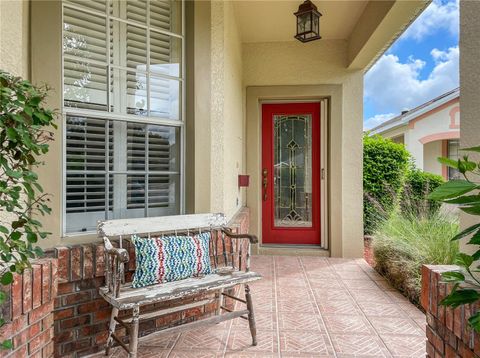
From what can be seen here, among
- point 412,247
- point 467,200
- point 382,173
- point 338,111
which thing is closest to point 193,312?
point 467,200

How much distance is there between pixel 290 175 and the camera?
4.98 meters

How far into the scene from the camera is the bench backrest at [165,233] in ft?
6.20

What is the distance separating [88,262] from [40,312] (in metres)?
0.38

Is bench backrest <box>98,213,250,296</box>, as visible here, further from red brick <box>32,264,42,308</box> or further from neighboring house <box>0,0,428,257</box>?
red brick <box>32,264,42,308</box>

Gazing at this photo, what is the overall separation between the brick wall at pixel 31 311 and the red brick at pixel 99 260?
0.29 metres

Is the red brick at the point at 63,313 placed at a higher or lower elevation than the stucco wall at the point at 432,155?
lower

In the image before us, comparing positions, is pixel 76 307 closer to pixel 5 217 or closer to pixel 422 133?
pixel 5 217

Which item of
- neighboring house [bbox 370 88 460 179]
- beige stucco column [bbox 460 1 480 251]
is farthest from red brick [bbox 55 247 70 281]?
neighboring house [bbox 370 88 460 179]

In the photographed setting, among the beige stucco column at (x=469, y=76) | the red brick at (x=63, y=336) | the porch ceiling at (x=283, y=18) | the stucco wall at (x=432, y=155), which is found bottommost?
the red brick at (x=63, y=336)

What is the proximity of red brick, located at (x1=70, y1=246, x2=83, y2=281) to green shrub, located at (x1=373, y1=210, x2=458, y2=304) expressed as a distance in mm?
2813

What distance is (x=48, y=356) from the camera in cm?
180

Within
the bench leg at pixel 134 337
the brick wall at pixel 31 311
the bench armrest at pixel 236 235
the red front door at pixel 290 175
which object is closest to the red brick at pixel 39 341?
the brick wall at pixel 31 311

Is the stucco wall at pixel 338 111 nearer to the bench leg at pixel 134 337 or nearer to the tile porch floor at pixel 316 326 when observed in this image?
the tile porch floor at pixel 316 326

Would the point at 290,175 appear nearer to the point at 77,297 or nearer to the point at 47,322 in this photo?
the point at 77,297
